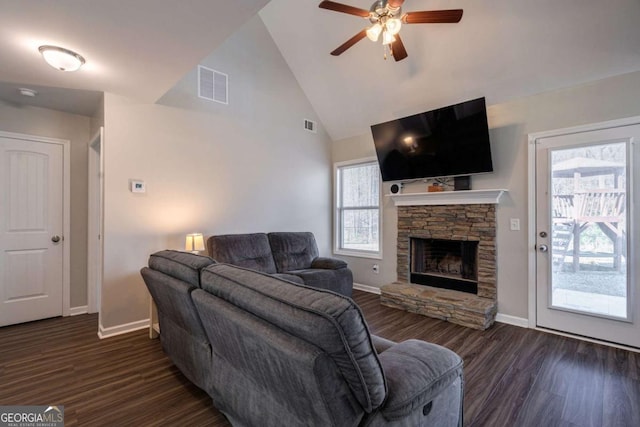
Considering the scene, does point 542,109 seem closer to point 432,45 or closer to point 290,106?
point 432,45

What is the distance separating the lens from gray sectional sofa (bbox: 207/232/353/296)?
3.65 metres

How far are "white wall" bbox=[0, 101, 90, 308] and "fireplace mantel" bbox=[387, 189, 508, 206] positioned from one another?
408 cm

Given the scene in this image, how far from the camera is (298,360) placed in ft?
3.35

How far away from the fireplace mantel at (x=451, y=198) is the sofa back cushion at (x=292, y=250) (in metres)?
1.43

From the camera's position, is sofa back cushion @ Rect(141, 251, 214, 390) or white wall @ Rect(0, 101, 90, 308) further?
white wall @ Rect(0, 101, 90, 308)

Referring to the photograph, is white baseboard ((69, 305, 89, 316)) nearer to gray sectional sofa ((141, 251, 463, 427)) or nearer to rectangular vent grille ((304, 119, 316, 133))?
gray sectional sofa ((141, 251, 463, 427))

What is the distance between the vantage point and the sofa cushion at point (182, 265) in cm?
180

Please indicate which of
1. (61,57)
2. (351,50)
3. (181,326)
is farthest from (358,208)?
(61,57)

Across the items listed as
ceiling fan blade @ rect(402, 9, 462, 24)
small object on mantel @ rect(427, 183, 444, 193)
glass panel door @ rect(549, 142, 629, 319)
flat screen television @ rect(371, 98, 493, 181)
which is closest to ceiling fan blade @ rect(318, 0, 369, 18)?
ceiling fan blade @ rect(402, 9, 462, 24)

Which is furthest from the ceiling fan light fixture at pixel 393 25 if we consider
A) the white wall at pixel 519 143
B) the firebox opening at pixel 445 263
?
the firebox opening at pixel 445 263

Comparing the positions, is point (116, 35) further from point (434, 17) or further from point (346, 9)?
point (434, 17)

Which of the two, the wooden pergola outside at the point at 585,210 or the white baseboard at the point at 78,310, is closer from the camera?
the wooden pergola outside at the point at 585,210

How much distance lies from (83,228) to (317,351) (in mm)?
4058

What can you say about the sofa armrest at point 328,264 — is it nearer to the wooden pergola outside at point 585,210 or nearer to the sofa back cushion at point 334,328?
the wooden pergola outside at point 585,210
